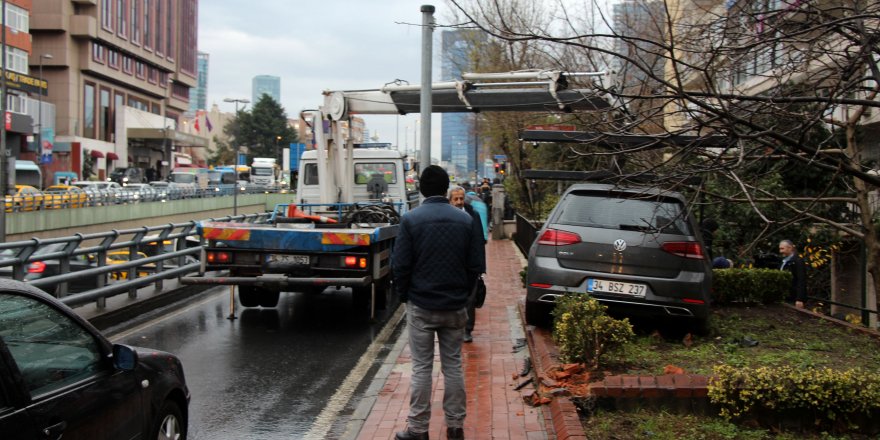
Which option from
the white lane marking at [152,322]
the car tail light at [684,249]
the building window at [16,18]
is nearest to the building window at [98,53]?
the building window at [16,18]

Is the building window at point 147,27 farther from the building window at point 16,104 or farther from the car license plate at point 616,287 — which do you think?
the car license plate at point 616,287

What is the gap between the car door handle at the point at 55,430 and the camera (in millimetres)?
3254

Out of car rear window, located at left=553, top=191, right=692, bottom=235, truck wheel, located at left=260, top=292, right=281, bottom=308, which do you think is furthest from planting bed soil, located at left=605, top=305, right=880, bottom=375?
truck wheel, located at left=260, top=292, right=281, bottom=308

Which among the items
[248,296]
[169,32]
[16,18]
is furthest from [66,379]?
[169,32]

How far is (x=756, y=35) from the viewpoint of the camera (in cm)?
507

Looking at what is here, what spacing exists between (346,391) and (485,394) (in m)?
1.32

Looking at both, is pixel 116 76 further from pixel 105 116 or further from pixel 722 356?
pixel 722 356

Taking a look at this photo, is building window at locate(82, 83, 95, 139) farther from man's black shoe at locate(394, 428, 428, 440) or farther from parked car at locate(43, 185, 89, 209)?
man's black shoe at locate(394, 428, 428, 440)

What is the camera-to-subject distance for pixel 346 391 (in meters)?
7.03

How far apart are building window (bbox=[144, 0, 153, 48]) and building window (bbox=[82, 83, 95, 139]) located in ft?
36.2

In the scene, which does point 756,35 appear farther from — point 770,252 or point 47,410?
point 770,252

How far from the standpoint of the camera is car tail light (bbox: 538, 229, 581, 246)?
24.9 ft

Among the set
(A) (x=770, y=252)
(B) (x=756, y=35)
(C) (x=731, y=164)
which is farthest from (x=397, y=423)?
(A) (x=770, y=252)

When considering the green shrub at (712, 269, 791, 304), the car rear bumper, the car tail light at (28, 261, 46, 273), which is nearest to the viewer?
the car rear bumper
